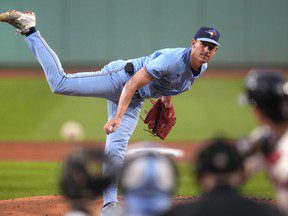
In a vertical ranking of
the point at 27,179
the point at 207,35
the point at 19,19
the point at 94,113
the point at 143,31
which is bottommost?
the point at 94,113

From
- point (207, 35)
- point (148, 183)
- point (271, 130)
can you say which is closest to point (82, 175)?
point (148, 183)

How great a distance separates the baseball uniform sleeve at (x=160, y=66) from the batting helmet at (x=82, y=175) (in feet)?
10.1

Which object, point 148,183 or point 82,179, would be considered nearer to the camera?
point 148,183

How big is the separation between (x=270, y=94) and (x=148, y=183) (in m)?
0.69

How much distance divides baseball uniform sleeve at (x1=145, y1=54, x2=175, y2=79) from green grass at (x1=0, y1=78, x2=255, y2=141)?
6.40m

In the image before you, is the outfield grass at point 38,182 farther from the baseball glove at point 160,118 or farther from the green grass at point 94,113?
the green grass at point 94,113

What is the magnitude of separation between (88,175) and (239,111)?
1347cm

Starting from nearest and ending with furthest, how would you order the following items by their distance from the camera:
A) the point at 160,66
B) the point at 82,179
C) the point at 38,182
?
the point at 82,179 < the point at 160,66 < the point at 38,182

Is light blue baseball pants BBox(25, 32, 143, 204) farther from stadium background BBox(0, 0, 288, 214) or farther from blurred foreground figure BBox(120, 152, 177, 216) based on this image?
stadium background BBox(0, 0, 288, 214)

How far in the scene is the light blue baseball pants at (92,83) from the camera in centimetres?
567

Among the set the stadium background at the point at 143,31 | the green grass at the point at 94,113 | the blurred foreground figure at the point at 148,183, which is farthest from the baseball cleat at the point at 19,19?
the stadium background at the point at 143,31

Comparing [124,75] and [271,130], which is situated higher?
[271,130]

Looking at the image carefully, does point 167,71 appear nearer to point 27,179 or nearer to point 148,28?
point 27,179

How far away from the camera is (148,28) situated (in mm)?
21312
